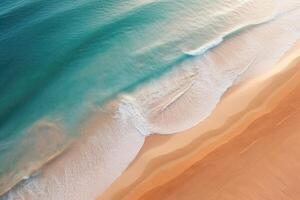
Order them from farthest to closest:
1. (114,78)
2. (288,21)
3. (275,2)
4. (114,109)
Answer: (275,2) < (288,21) < (114,78) < (114,109)

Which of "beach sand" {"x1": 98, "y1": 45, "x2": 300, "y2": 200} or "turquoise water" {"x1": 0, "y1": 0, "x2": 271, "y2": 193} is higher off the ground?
"turquoise water" {"x1": 0, "y1": 0, "x2": 271, "y2": 193}

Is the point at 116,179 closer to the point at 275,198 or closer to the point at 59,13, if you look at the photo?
the point at 275,198

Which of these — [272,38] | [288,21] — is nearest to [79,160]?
[272,38]

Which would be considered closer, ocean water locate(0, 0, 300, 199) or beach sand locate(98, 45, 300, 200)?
beach sand locate(98, 45, 300, 200)

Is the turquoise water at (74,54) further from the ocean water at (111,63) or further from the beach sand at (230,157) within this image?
the beach sand at (230,157)

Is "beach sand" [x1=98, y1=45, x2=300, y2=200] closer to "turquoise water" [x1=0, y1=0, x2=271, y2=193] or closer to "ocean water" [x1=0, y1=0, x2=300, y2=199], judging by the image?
"ocean water" [x1=0, y1=0, x2=300, y2=199]

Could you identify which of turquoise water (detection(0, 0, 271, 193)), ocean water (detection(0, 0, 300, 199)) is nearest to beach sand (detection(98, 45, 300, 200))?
ocean water (detection(0, 0, 300, 199))

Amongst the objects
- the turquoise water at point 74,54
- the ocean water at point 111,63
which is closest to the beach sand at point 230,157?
the ocean water at point 111,63
